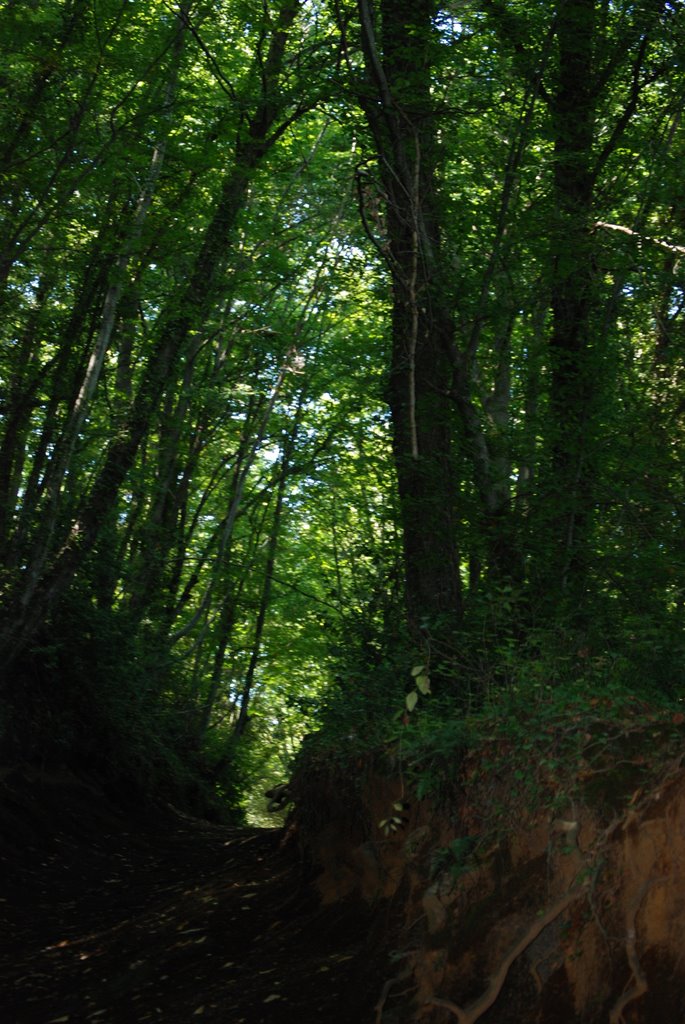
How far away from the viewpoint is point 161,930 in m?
9.03

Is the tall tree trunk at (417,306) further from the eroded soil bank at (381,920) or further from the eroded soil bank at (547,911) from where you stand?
the eroded soil bank at (547,911)

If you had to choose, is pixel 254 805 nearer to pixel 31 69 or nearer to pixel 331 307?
pixel 331 307

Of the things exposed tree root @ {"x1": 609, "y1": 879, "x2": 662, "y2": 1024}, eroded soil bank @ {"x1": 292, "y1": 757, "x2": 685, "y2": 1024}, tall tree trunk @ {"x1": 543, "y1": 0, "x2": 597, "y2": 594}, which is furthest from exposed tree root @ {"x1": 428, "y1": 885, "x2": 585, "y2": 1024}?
tall tree trunk @ {"x1": 543, "y1": 0, "x2": 597, "y2": 594}

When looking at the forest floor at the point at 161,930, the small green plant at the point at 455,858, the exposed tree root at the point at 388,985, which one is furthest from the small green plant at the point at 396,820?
the exposed tree root at the point at 388,985

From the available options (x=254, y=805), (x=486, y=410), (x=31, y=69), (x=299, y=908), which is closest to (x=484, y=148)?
(x=486, y=410)

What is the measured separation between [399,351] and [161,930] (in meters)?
5.33

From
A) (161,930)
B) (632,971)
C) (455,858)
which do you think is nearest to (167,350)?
(161,930)

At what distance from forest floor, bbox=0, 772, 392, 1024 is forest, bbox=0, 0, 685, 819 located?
1.15m

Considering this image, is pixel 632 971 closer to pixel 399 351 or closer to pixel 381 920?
pixel 381 920

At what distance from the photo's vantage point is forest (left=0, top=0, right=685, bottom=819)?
8531 millimetres

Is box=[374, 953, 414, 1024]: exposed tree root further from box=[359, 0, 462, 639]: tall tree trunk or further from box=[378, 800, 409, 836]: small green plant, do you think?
box=[359, 0, 462, 639]: tall tree trunk

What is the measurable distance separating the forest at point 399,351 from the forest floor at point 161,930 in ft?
3.79

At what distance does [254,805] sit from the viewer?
27.1 m

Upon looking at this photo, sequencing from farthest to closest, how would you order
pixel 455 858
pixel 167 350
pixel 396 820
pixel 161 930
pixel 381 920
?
1. pixel 167 350
2. pixel 161 930
3. pixel 381 920
4. pixel 396 820
5. pixel 455 858
